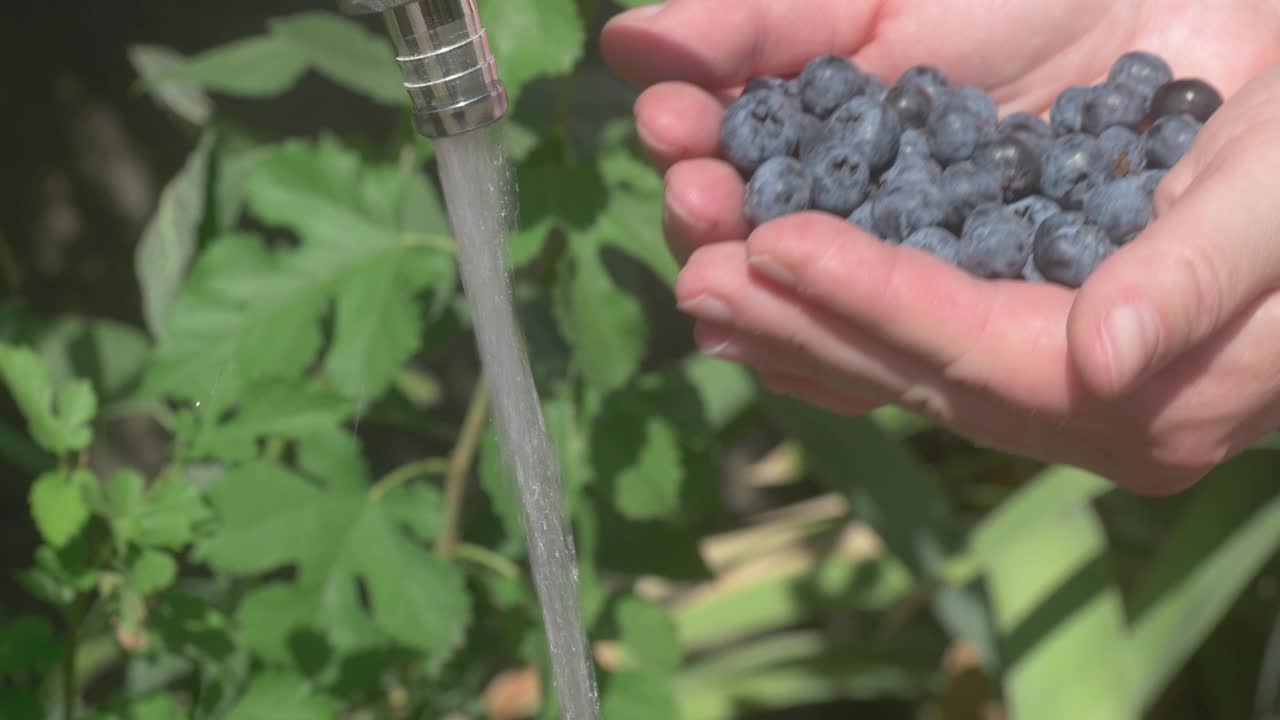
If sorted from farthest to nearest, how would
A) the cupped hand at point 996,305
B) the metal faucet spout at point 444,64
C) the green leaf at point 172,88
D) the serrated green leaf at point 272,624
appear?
the green leaf at point 172,88 → the serrated green leaf at point 272,624 → the cupped hand at point 996,305 → the metal faucet spout at point 444,64

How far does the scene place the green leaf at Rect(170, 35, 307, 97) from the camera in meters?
1.25

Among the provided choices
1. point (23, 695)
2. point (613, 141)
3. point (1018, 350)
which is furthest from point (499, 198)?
point (613, 141)

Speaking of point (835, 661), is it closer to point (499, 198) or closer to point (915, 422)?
point (915, 422)

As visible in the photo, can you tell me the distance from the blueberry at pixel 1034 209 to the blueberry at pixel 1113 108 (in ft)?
0.31

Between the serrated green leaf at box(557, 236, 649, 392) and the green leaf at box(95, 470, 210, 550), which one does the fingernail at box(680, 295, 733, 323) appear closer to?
the serrated green leaf at box(557, 236, 649, 392)

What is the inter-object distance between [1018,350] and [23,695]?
732mm

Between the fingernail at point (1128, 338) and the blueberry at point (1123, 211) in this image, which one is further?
the blueberry at point (1123, 211)

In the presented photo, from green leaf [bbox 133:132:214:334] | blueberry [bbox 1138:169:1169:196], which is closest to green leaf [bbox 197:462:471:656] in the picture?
green leaf [bbox 133:132:214:334]

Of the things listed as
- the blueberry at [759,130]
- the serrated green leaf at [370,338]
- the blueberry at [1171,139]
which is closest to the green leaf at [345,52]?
the serrated green leaf at [370,338]

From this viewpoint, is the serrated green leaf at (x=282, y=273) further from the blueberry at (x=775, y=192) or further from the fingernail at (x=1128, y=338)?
the fingernail at (x=1128, y=338)

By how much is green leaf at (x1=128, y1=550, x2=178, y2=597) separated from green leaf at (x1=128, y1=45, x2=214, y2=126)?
66 cm

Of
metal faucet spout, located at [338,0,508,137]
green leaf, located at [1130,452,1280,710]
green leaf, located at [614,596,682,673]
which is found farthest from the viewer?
green leaf, located at [1130,452,1280,710]

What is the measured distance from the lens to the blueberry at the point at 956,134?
1.07 metres

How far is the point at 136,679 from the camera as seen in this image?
131 centimetres
